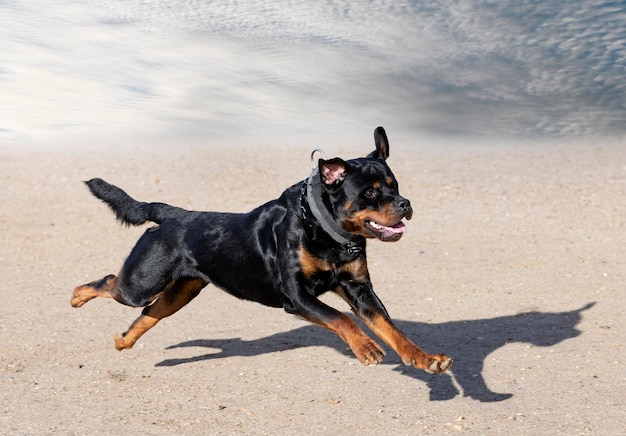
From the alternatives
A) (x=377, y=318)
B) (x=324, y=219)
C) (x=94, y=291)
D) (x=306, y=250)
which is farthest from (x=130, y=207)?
(x=377, y=318)

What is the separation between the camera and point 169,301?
324 inches

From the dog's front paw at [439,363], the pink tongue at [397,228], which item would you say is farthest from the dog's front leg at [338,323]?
the pink tongue at [397,228]

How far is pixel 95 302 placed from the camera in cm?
1111

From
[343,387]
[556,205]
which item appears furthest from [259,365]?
[556,205]

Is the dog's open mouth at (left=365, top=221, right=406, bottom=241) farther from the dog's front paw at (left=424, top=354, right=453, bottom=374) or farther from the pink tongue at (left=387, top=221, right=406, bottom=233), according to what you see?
the dog's front paw at (left=424, top=354, right=453, bottom=374)

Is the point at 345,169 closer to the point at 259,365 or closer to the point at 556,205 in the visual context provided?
the point at 259,365

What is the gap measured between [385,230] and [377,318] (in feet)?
2.07

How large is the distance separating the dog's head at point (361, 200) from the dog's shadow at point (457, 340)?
187 cm

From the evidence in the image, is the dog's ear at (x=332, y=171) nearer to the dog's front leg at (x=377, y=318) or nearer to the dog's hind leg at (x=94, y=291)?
the dog's front leg at (x=377, y=318)

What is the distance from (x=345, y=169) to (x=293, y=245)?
0.66 m

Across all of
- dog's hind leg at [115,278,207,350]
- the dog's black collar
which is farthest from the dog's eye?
dog's hind leg at [115,278,207,350]

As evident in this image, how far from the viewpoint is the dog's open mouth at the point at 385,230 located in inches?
261

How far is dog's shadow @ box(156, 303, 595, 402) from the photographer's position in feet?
27.8

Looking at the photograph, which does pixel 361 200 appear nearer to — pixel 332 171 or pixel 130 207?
pixel 332 171
